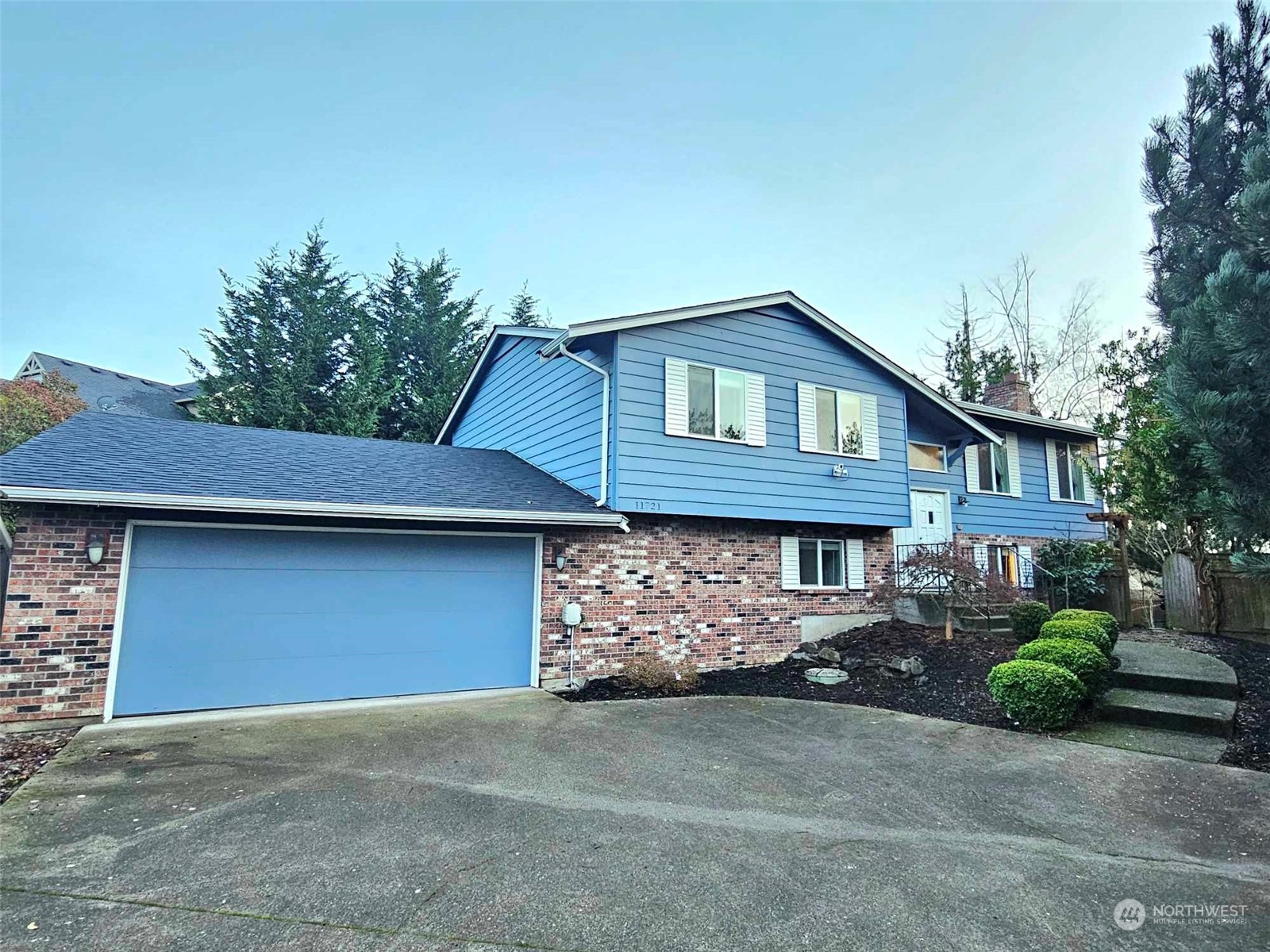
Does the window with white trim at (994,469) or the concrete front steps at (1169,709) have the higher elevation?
the window with white trim at (994,469)

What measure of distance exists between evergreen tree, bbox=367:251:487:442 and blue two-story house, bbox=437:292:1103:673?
8.67 metres

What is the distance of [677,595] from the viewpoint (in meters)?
9.90

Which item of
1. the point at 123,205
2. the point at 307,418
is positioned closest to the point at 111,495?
the point at 123,205

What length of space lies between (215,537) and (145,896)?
4.72 meters

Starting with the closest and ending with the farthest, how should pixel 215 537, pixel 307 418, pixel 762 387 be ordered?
pixel 215 537
pixel 762 387
pixel 307 418

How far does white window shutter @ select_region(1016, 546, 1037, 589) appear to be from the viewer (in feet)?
49.0

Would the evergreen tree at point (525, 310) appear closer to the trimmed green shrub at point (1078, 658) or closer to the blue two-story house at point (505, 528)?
the blue two-story house at point (505, 528)

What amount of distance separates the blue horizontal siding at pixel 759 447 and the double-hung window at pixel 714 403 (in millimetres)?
107

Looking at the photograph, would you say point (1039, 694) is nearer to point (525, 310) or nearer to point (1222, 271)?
point (1222, 271)

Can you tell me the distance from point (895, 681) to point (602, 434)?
5280mm

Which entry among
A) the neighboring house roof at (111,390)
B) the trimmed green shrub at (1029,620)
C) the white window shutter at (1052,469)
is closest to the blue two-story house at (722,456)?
the trimmed green shrub at (1029,620)

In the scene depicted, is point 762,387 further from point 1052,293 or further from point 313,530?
point 1052,293

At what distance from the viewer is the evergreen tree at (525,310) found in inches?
1019

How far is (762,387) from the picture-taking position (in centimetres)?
1051
